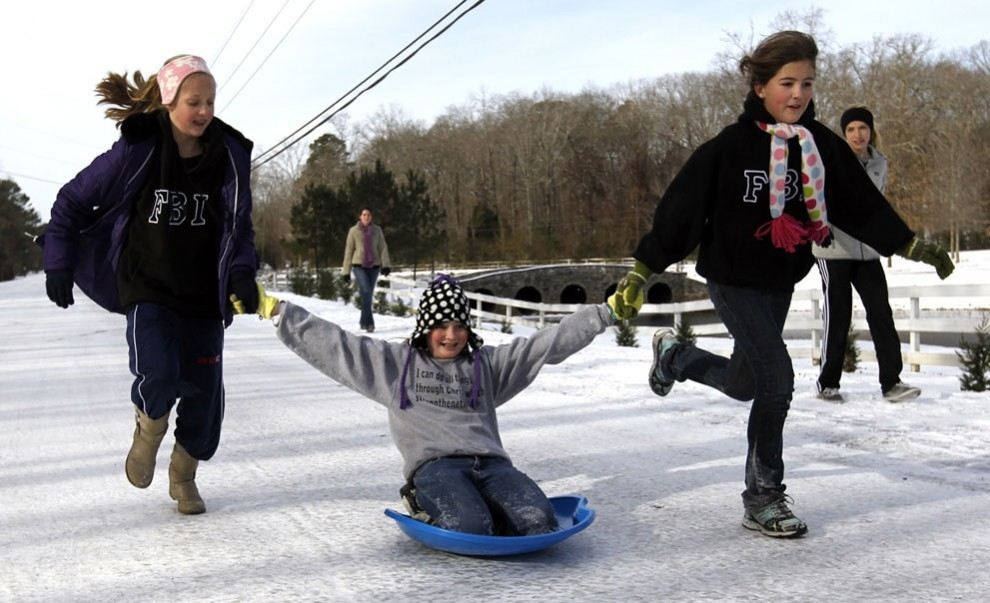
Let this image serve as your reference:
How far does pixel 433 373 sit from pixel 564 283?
60.4 m

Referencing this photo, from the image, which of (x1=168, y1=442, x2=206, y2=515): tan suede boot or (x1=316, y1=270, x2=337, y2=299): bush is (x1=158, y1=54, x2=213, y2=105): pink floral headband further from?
(x1=316, y1=270, x2=337, y2=299): bush

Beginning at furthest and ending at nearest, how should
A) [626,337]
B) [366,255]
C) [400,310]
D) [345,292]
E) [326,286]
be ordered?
[326,286] → [345,292] → [400,310] → [626,337] → [366,255]

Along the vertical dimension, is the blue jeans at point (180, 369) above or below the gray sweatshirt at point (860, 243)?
below

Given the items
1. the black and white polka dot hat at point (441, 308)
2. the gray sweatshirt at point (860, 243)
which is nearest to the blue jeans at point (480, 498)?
the black and white polka dot hat at point (441, 308)

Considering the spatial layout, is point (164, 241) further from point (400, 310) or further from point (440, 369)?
point (400, 310)

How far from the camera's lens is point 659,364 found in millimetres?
4895

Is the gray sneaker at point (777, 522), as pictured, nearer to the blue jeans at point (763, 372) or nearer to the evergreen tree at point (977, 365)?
the blue jeans at point (763, 372)

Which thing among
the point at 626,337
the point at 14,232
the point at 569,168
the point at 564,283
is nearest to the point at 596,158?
the point at 569,168

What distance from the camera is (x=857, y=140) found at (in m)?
6.95

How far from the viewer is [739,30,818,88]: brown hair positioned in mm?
3861

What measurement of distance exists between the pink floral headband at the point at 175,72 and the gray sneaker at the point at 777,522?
9.44 ft

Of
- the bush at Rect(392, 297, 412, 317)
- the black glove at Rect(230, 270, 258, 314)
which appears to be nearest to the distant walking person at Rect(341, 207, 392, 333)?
the bush at Rect(392, 297, 412, 317)

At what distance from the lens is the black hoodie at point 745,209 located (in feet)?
12.9

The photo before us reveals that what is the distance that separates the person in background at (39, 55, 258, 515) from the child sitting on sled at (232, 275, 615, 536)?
1.16ft
